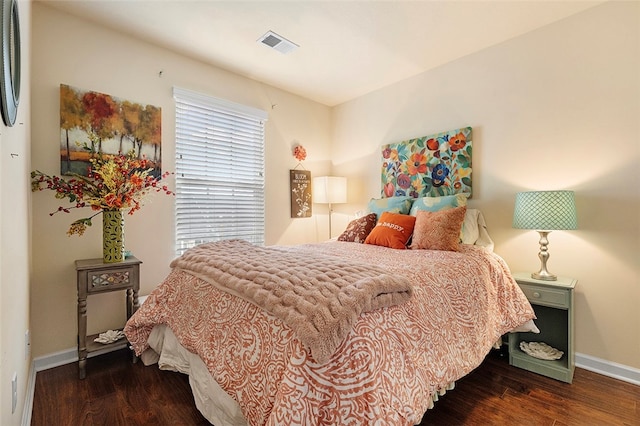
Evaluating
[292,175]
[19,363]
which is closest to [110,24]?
[292,175]

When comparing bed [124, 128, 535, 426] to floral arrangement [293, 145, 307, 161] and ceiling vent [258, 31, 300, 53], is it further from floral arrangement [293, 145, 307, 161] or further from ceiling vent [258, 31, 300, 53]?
floral arrangement [293, 145, 307, 161]

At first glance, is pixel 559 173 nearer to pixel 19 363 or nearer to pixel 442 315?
pixel 442 315

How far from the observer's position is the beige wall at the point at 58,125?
84.9 inches

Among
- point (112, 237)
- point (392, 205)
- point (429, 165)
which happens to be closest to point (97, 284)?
point (112, 237)

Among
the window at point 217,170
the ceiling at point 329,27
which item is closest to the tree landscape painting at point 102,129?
the window at point 217,170

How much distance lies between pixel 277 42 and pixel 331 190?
1752 mm

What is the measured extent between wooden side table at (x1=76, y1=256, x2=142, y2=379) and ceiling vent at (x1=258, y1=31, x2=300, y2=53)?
2081 millimetres

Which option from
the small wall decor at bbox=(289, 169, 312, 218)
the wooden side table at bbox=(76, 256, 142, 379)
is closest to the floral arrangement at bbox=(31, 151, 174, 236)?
the wooden side table at bbox=(76, 256, 142, 379)

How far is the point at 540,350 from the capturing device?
2219 mm

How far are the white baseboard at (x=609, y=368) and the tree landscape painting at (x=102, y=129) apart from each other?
369 centimetres

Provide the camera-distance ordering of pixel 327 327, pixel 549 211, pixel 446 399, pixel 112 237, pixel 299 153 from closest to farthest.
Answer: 1. pixel 327 327
2. pixel 446 399
3. pixel 549 211
4. pixel 112 237
5. pixel 299 153

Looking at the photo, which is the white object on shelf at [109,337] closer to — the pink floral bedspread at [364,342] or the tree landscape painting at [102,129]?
the pink floral bedspread at [364,342]

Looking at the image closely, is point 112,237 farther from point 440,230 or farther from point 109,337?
point 440,230

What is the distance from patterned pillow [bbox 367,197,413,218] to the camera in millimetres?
2910
